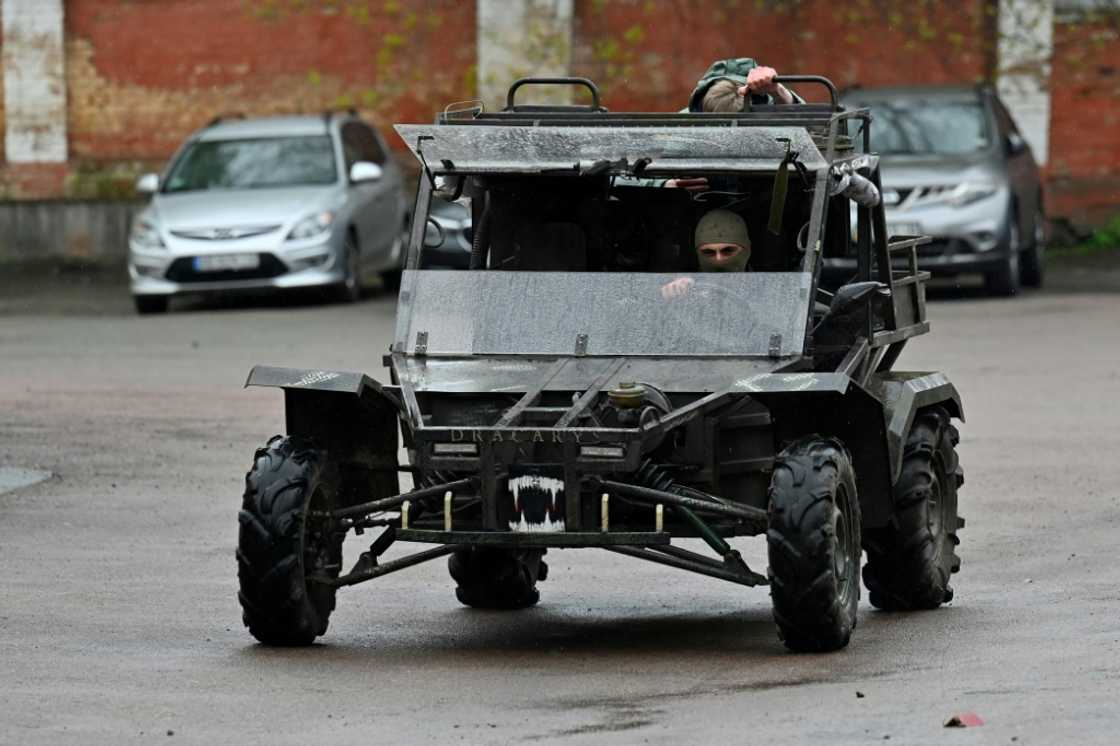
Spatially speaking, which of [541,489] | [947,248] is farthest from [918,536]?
[947,248]

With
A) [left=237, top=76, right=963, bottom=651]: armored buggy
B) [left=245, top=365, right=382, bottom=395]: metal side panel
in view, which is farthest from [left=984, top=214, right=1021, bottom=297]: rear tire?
[left=245, top=365, right=382, bottom=395]: metal side panel

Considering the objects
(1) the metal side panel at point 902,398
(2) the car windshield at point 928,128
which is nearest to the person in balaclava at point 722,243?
(1) the metal side panel at point 902,398

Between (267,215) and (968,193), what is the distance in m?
6.18

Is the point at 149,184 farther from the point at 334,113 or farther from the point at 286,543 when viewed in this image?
the point at 286,543

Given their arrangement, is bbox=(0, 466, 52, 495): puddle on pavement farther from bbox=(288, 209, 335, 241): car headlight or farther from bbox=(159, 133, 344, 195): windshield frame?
bbox=(159, 133, 344, 195): windshield frame

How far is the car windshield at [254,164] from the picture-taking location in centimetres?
2483

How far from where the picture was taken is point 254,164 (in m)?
25.1

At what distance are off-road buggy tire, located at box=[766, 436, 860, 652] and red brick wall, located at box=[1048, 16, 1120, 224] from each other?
21.6 metres

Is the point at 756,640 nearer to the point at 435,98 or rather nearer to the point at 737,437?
Result: the point at 737,437

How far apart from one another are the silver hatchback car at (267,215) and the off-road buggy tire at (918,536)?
14115 mm

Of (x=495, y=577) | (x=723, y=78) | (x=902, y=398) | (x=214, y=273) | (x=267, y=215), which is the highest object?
(x=723, y=78)

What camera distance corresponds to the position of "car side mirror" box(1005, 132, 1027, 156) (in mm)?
24109

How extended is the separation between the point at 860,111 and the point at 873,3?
65.4 ft

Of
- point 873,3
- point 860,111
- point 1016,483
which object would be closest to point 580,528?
point 860,111
